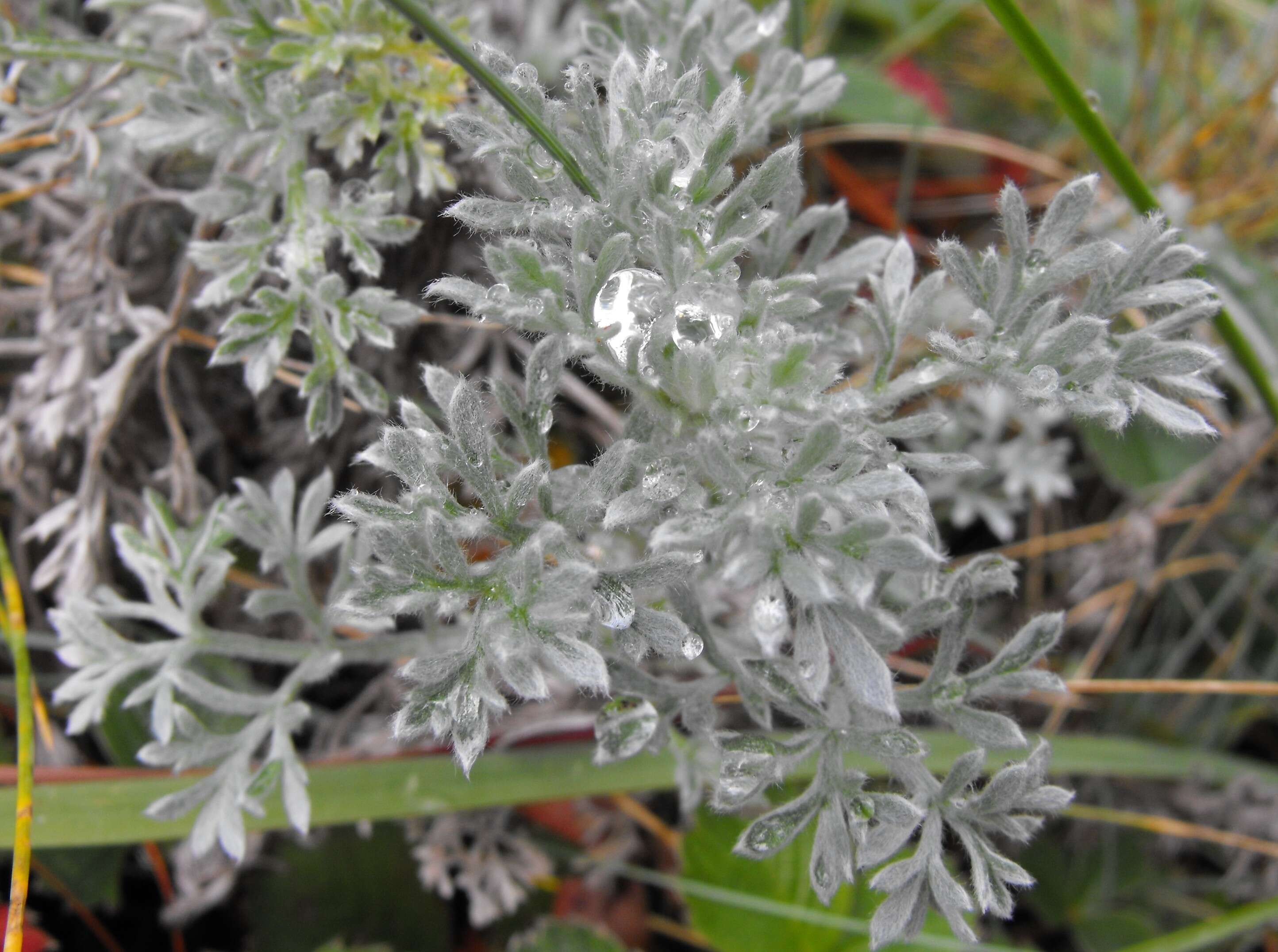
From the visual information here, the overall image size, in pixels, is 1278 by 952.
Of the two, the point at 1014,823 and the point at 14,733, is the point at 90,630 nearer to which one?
the point at 14,733

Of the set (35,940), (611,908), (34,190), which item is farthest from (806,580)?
(34,190)

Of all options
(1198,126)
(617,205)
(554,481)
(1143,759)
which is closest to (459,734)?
(554,481)

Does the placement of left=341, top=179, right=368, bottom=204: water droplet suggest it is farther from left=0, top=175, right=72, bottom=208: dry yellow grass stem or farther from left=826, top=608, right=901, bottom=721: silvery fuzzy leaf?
left=826, top=608, right=901, bottom=721: silvery fuzzy leaf

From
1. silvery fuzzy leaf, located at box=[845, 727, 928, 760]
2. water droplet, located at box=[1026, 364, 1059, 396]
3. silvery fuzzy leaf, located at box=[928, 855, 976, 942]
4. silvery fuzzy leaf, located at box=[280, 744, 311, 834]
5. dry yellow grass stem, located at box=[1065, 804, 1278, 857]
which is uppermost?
water droplet, located at box=[1026, 364, 1059, 396]

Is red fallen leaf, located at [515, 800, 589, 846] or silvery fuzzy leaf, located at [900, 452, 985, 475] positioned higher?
silvery fuzzy leaf, located at [900, 452, 985, 475]

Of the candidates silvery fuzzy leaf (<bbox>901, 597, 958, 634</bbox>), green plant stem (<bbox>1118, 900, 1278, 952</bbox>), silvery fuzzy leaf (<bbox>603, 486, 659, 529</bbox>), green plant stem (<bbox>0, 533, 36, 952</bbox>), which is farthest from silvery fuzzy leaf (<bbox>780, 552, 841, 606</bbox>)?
green plant stem (<bbox>1118, 900, 1278, 952</bbox>)

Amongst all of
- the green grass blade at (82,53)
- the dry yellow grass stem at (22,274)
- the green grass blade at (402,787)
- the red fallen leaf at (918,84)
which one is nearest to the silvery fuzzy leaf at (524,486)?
the green grass blade at (402,787)

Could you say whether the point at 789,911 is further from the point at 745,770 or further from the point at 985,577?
the point at 985,577

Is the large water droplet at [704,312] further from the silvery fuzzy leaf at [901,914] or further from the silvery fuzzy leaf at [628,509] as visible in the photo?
the silvery fuzzy leaf at [901,914]
